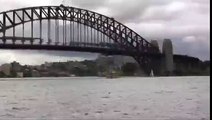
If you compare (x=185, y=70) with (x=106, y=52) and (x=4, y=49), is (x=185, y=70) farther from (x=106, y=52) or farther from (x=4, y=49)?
(x=4, y=49)

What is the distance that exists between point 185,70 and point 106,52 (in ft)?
139

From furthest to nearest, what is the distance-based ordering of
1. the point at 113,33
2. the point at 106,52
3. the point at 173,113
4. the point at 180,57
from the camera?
the point at 180,57 → the point at 113,33 → the point at 106,52 → the point at 173,113

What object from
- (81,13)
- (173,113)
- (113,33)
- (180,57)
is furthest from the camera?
(180,57)

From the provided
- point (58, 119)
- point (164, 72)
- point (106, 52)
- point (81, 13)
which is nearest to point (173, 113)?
point (58, 119)

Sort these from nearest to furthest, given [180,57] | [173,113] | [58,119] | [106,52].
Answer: [58,119]
[173,113]
[106,52]
[180,57]

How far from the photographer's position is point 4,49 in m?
109

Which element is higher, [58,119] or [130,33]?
[130,33]

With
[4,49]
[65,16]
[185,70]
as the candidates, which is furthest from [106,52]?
[185,70]

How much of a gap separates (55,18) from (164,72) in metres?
37.7

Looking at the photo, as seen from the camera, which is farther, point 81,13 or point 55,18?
point 81,13

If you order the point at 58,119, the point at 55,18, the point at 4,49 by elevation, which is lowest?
the point at 58,119

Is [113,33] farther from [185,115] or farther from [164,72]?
[185,115]

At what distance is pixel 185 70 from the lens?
164 m

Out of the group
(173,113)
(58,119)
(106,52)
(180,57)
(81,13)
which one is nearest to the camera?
(58,119)
